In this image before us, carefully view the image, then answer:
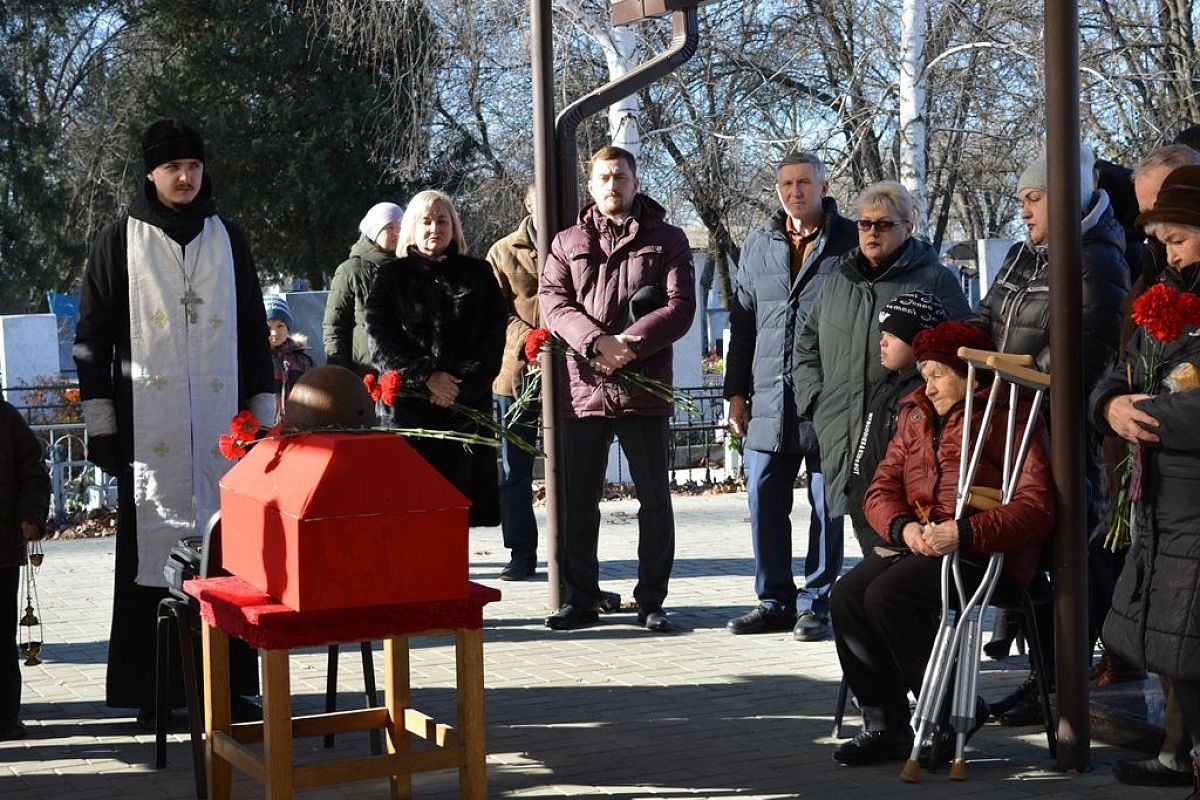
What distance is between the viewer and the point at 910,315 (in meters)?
6.09

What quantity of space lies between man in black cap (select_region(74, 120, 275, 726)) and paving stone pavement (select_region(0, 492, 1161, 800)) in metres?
0.41

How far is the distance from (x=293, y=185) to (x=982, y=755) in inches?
1194

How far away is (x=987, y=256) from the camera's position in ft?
57.0

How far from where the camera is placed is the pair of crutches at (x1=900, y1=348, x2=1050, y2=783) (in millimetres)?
5254

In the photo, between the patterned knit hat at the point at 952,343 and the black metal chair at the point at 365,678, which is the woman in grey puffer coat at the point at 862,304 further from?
the black metal chair at the point at 365,678

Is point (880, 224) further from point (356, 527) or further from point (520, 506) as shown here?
point (520, 506)

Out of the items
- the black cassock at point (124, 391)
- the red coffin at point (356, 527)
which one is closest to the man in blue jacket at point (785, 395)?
the black cassock at point (124, 391)

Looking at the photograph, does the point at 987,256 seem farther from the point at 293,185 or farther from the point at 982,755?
the point at 293,185

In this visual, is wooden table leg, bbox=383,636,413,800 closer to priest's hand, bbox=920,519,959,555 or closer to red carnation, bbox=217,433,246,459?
red carnation, bbox=217,433,246,459

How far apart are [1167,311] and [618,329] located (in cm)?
363

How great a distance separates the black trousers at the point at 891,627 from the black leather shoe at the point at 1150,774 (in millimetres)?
711

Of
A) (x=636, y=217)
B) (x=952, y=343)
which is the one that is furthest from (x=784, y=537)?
(x=952, y=343)

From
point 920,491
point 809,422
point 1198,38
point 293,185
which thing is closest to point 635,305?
point 809,422

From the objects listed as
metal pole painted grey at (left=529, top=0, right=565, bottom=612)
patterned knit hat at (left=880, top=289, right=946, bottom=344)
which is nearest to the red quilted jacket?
patterned knit hat at (left=880, top=289, right=946, bottom=344)
